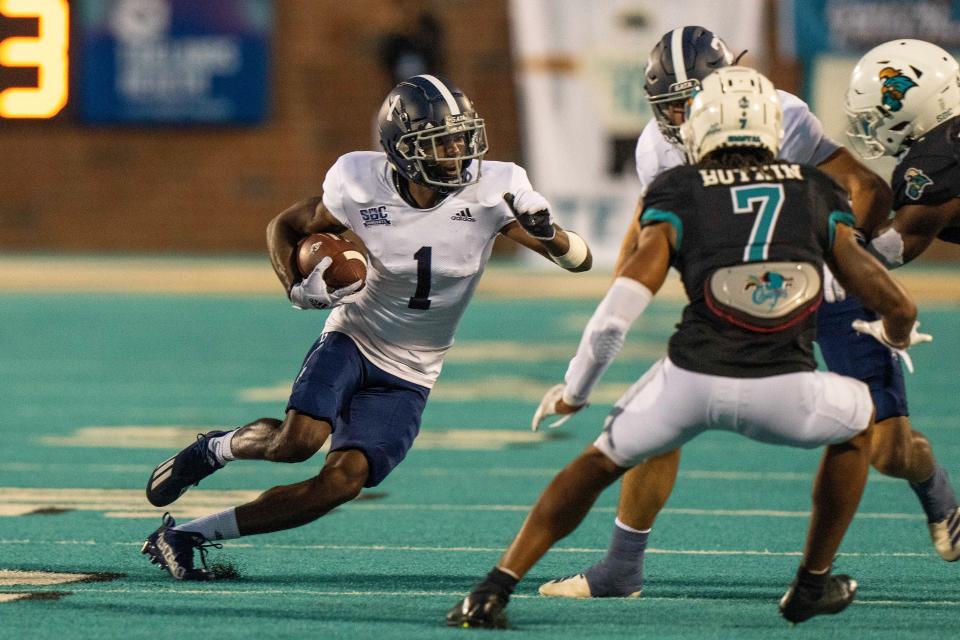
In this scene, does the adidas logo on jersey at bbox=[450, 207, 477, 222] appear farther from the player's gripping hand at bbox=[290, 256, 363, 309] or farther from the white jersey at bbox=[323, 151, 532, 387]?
the player's gripping hand at bbox=[290, 256, 363, 309]

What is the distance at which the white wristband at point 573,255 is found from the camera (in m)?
4.80

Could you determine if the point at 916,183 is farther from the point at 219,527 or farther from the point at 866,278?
the point at 219,527

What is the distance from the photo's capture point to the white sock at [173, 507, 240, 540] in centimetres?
472

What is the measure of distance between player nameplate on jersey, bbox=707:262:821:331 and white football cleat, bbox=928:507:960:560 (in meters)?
1.35

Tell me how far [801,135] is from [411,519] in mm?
1927

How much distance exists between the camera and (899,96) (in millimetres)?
5016

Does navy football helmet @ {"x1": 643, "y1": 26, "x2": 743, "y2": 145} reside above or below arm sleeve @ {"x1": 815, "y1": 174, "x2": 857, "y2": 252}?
above

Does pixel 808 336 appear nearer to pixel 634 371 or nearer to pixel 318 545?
pixel 318 545

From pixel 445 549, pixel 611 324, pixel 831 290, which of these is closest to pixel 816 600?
pixel 611 324

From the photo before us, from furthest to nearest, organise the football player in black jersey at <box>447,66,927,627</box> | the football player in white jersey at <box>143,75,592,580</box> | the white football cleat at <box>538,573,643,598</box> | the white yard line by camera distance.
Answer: the white yard line → the football player in white jersey at <box>143,75,592,580</box> → the white football cleat at <box>538,573,643,598</box> → the football player in black jersey at <box>447,66,927,627</box>

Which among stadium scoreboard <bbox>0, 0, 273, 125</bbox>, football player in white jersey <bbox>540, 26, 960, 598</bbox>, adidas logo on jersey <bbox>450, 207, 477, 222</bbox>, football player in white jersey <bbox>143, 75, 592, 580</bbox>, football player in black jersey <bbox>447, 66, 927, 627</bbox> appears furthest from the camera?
stadium scoreboard <bbox>0, 0, 273, 125</bbox>

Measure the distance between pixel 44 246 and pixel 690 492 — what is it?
1209 cm

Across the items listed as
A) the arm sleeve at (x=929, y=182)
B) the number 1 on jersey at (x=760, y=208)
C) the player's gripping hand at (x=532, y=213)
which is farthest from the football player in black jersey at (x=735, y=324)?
the arm sleeve at (x=929, y=182)

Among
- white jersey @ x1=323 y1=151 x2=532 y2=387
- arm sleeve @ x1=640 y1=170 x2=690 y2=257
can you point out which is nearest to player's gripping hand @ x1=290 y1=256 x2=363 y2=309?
white jersey @ x1=323 y1=151 x2=532 y2=387
